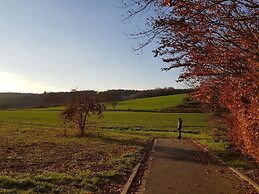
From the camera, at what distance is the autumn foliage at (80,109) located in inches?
1308

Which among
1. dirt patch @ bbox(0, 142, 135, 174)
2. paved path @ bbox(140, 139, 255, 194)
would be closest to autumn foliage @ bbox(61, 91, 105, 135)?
dirt patch @ bbox(0, 142, 135, 174)

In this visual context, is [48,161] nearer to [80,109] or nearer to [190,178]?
[190,178]

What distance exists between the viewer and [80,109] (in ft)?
109

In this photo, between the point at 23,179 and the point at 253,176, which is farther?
the point at 253,176

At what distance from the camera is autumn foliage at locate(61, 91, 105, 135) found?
1308 inches

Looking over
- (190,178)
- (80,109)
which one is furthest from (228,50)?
(80,109)

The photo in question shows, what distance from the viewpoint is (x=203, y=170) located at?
Answer: 551 inches

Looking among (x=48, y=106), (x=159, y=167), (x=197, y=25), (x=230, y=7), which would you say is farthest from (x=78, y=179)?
Result: (x=48, y=106)

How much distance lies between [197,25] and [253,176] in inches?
210

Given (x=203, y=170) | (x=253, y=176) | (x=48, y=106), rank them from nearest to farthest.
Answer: (x=253, y=176), (x=203, y=170), (x=48, y=106)

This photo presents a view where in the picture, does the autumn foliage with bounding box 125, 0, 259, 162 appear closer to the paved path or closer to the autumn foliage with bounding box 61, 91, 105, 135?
the paved path

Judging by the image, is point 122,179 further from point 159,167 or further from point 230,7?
point 230,7

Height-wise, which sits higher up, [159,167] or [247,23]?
[247,23]

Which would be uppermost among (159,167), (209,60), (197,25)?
(197,25)
